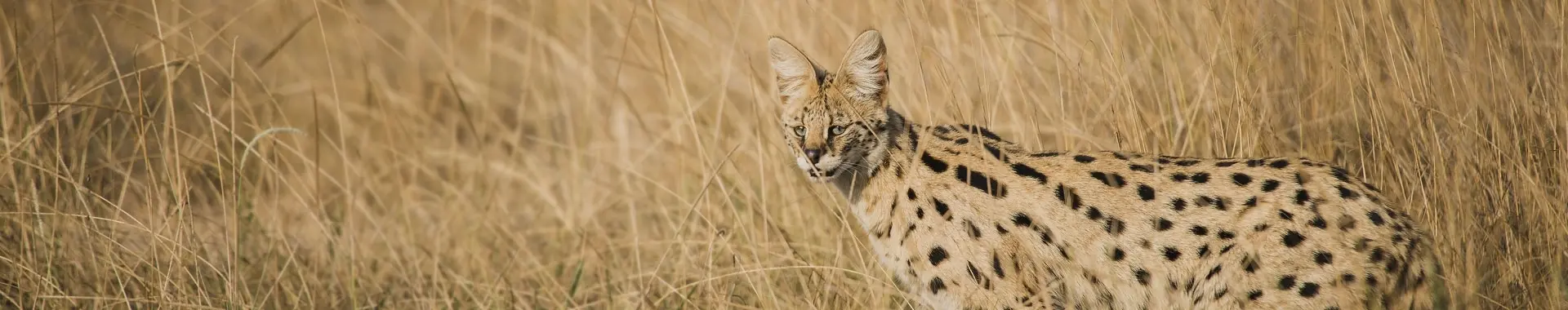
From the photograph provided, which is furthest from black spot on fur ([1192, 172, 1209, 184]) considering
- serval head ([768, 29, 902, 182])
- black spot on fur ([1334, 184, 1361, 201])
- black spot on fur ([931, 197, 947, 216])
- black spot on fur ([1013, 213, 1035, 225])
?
serval head ([768, 29, 902, 182])

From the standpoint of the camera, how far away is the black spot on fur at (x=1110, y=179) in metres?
3.86

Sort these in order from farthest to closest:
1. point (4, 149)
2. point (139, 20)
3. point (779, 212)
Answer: point (139, 20) → point (779, 212) → point (4, 149)

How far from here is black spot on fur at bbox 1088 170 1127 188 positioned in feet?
12.7

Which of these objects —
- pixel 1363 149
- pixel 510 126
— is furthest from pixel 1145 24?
pixel 510 126

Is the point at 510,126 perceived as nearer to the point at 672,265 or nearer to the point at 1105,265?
the point at 672,265

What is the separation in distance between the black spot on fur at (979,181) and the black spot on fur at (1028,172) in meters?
0.06

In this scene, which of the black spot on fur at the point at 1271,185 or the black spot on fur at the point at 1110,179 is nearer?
the black spot on fur at the point at 1271,185

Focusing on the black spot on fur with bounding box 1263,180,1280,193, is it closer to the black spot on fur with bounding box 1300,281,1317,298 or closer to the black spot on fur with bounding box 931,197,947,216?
the black spot on fur with bounding box 1300,281,1317,298

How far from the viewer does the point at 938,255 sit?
13.3 ft

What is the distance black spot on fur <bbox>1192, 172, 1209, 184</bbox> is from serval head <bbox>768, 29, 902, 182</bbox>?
89 centimetres

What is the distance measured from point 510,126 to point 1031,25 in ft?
11.8

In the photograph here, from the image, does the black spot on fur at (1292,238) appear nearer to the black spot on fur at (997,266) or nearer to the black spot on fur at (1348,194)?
the black spot on fur at (1348,194)

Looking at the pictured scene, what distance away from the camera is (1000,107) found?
603 cm

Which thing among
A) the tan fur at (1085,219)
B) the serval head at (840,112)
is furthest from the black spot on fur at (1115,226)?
→ the serval head at (840,112)
